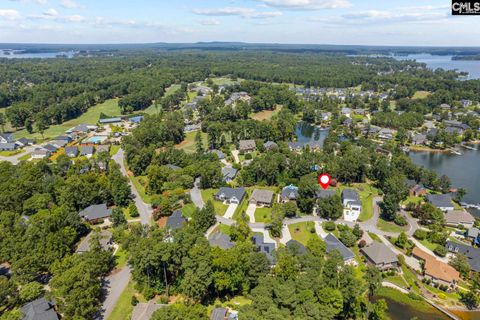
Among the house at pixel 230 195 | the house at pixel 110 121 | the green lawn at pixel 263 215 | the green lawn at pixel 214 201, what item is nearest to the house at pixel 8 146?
the house at pixel 110 121

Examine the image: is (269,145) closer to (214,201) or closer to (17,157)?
(214,201)

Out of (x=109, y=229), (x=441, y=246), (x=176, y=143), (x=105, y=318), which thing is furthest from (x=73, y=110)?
(x=441, y=246)

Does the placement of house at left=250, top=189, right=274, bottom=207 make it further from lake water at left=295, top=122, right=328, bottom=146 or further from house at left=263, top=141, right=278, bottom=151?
lake water at left=295, top=122, right=328, bottom=146

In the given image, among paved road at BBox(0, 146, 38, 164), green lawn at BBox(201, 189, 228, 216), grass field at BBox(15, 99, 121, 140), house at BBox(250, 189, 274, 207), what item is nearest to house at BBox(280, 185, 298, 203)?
house at BBox(250, 189, 274, 207)

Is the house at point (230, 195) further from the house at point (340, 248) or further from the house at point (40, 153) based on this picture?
the house at point (40, 153)

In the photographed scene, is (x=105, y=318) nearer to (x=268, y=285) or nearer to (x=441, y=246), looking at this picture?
(x=268, y=285)

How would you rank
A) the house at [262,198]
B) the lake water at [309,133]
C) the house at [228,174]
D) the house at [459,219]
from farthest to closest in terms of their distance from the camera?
the lake water at [309,133], the house at [228,174], the house at [262,198], the house at [459,219]
